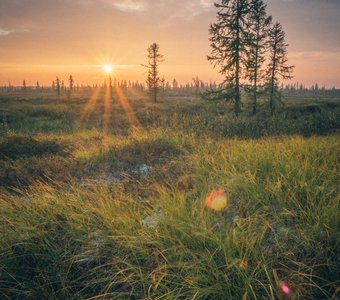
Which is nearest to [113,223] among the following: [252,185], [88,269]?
[88,269]

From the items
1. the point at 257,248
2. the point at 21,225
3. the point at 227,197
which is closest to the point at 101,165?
the point at 21,225

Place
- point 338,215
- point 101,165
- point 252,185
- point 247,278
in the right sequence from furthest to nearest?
point 101,165
point 252,185
point 338,215
point 247,278

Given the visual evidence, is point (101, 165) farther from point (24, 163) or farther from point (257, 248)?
point (257, 248)

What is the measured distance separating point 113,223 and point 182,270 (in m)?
1.08

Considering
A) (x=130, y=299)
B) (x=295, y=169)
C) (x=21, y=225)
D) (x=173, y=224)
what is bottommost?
(x=130, y=299)

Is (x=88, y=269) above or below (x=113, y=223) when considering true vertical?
below

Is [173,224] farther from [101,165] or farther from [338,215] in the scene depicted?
[101,165]

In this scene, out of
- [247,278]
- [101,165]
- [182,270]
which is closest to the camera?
[247,278]

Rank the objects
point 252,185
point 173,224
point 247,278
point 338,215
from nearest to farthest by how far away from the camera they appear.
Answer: point 247,278, point 338,215, point 173,224, point 252,185

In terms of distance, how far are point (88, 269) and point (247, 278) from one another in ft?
4.98

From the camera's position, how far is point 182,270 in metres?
2.14

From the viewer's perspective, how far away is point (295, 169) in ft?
12.1

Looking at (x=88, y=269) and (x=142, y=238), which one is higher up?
(x=142, y=238)

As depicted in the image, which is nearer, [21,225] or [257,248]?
[257,248]
